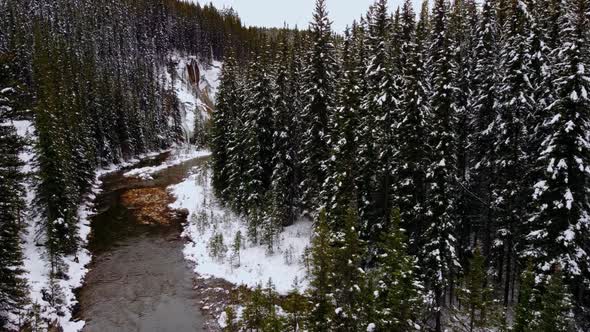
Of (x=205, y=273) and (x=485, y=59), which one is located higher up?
(x=485, y=59)

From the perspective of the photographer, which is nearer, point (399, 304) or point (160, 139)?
point (399, 304)

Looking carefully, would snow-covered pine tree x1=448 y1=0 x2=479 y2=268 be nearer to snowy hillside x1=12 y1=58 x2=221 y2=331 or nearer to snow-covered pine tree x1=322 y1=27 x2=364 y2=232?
snow-covered pine tree x1=322 y1=27 x2=364 y2=232

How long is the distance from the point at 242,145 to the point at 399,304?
89.3 feet

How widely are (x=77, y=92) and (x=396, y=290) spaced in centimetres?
6297

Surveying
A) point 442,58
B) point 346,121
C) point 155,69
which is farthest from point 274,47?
point 155,69

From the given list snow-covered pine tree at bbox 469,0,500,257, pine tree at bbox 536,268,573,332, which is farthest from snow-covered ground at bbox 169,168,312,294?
snow-covered pine tree at bbox 469,0,500,257

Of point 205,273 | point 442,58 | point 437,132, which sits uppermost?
point 442,58

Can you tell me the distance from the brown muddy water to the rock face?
88.6m

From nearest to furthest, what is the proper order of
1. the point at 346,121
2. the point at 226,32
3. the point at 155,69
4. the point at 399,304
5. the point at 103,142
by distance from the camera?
the point at 399,304 → the point at 346,121 → the point at 103,142 → the point at 155,69 → the point at 226,32

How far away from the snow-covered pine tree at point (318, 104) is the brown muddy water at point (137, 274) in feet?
40.2

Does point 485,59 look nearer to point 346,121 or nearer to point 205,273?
point 346,121

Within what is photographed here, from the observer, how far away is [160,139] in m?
96.1

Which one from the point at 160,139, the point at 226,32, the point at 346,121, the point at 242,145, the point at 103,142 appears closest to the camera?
the point at 346,121

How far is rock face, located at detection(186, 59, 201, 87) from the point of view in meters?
132
